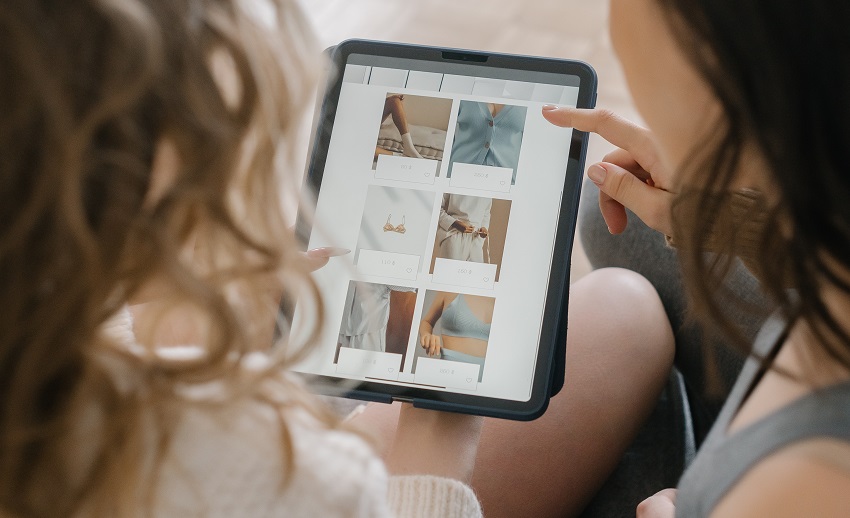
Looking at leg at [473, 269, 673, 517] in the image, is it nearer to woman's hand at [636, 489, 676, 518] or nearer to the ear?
woman's hand at [636, 489, 676, 518]

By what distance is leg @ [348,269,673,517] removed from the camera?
0.67 m

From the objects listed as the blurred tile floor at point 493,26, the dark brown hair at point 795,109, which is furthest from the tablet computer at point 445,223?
the blurred tile floor at point 493,26

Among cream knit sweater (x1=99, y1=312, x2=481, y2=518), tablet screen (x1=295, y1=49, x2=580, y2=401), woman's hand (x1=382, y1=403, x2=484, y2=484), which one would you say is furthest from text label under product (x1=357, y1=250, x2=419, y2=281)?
cream knit sweater (x1=99, y1=312, x2=481, y2=518)

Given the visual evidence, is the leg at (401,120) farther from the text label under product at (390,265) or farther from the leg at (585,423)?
the leg at (585,423)

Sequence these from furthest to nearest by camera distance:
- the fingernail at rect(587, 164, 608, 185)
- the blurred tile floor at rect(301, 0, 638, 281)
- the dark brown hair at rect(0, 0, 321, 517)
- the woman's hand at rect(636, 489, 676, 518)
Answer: the blurred tile floor at rect(301, 0, 638, 281), the fingernail at rect(587, 164, 608, 185), the woman's hand at rect(636, 489, 676, 518), the dark brown hair at rect(0, 0, 321, 517)

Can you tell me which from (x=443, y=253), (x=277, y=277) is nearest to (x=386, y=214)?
(x=443, y=253)

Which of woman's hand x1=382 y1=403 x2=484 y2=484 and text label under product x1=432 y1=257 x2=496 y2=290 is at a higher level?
text label under product x1=432 y1=257 x2=496 y2=290

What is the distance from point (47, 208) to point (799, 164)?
1.04 feet

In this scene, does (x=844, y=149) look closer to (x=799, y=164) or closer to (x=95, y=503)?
(x=799, y=164)

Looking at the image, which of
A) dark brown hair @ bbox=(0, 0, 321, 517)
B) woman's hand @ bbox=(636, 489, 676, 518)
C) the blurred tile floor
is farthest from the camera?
the blurred tile floor

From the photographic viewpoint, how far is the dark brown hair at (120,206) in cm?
29

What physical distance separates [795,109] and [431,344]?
0.34 metres

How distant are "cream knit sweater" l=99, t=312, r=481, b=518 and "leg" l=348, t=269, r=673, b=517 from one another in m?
0.26

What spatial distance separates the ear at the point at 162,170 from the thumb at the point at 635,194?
0.45m
